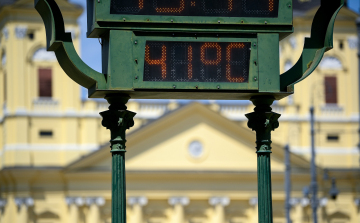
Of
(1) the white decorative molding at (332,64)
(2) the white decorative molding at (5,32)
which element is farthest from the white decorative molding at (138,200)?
(1) the white decorative molding at (332,64)

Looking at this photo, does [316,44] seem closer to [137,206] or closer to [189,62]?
[189,62]

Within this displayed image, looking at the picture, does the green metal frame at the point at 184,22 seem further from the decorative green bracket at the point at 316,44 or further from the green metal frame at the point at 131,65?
the decorative green bracket at the point at 316,44

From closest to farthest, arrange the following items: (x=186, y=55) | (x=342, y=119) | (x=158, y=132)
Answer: (x=186, y=55)
(x=158, y=132)
(x=342, y=119)

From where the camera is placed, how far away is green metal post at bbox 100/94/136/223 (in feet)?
31.1

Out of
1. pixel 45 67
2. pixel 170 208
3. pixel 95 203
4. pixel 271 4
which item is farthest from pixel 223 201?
pixel 271 4

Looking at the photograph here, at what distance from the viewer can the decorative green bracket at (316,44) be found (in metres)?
9.95

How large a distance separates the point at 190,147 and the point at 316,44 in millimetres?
46587

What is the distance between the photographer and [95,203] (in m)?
55.8

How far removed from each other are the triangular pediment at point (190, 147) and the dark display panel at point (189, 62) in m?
45.3

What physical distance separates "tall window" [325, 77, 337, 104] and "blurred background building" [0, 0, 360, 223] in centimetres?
130

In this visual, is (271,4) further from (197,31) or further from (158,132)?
(158,132)

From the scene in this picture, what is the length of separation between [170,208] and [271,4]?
4730 centimetres

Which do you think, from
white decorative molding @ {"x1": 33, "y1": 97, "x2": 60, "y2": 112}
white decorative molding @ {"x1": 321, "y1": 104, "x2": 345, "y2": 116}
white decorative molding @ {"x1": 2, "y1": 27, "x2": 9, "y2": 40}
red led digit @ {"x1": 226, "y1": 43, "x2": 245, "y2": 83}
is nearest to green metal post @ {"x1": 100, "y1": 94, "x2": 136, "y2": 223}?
red led digit @ {"x1": 226, "y1": 43, "x2": 245, "y2": 83}

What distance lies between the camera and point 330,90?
60188 mm
